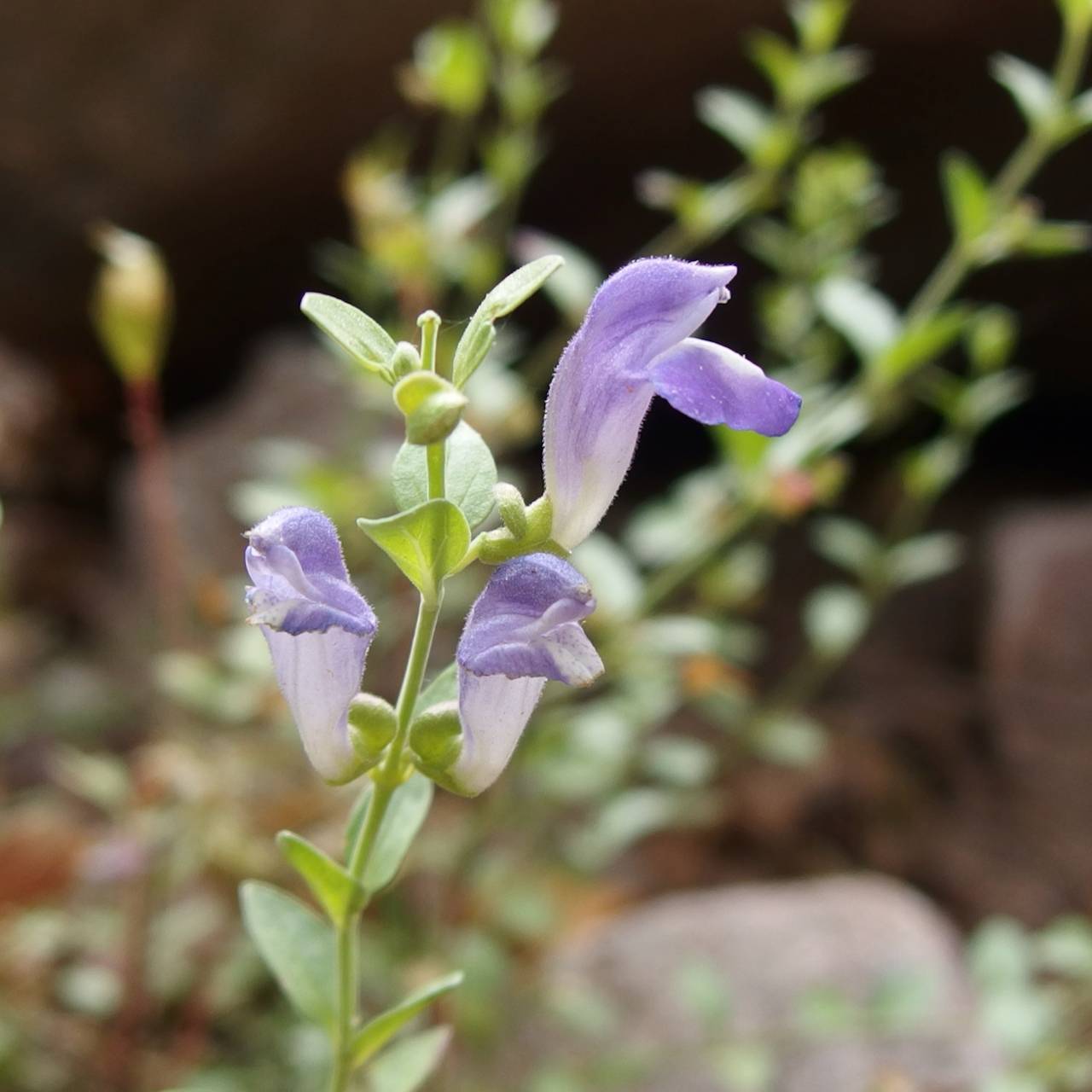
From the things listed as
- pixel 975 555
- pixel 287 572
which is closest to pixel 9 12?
pixel 287 572

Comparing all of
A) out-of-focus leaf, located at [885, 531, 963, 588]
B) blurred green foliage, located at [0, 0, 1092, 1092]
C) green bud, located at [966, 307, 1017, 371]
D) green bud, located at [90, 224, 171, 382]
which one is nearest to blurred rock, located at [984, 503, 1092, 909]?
out-of-focus leaf, located at [885, 531, 963, 588]

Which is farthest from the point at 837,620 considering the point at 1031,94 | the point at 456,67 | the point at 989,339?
the point at 456,67

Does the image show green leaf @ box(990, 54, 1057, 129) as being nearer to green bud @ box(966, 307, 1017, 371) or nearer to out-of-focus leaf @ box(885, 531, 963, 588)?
green bud @ box(966, 307, 1017, 371)

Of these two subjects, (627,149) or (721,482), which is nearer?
(721,482)

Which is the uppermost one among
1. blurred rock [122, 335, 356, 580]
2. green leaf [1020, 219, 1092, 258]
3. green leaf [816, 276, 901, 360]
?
green leaf [1020, 219, 1092, 258]

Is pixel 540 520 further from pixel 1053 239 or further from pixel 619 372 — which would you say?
pixel 1053 239

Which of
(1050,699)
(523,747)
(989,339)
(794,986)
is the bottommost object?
(1050,699)

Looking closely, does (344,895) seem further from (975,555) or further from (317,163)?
(975,555)

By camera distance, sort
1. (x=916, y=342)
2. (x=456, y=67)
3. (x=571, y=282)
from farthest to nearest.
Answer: (x=456, y=67) → (x=571, y=282) → (x=916, y=342)
